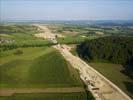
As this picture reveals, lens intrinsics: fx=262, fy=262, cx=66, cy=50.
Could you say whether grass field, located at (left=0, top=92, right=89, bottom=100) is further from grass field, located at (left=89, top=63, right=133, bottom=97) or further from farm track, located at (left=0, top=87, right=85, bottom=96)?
grass field, located at (left=89, top=63, right=133, bottom=97)

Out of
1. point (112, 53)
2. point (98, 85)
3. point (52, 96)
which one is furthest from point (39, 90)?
point (112, 53)

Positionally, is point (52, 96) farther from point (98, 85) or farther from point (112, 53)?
point (112, 53)

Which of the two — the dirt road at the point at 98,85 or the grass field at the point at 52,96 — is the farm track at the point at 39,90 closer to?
the grass field at the point at 52,96

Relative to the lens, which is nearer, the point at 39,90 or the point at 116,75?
the point at 39,90

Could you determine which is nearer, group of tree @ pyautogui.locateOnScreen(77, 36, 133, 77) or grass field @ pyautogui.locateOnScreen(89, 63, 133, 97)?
grass field @ pyautogui.locateOnScreen(89, 63, 133, 97)

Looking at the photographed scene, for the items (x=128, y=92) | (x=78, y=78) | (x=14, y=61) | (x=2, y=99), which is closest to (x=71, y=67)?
(x=78, y=78)

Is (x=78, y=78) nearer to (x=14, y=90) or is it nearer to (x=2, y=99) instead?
(x=14, y=90)
